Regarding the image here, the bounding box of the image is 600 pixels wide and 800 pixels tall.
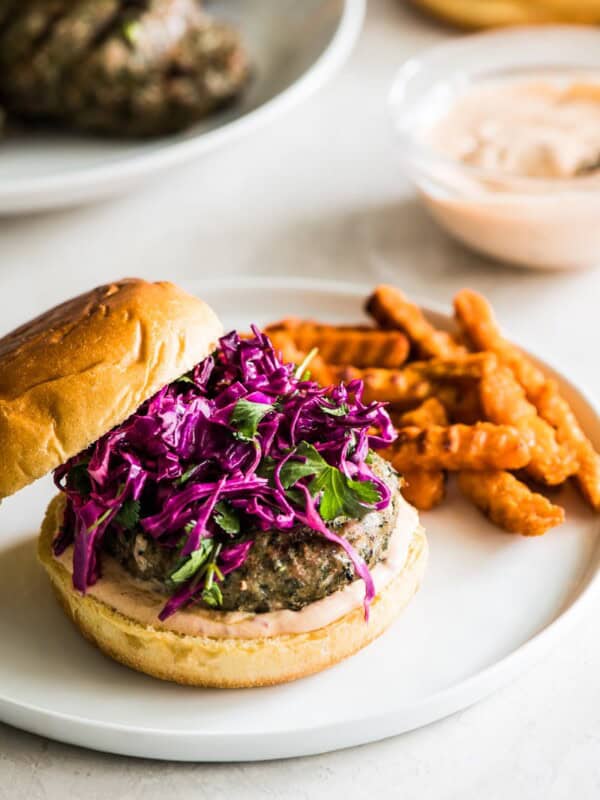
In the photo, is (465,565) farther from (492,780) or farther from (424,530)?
(492,780)

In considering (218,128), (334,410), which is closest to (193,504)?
(334,410)

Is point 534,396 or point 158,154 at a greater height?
point 158,154

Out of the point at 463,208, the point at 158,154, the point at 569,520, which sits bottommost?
the point at 569,520

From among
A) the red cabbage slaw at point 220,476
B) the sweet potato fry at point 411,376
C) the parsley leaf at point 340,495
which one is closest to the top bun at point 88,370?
the red cabbage slaw at point 220,476

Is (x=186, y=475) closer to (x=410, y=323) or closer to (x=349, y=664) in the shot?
(x=349, y=664)

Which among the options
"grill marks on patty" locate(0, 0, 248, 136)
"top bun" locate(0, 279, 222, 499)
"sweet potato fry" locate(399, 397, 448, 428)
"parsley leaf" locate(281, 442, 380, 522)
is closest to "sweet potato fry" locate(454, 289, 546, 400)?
"sweet potato fry" locate(399, 397, 448, 428)

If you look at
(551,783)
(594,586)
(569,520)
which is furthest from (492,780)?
(569,520)
